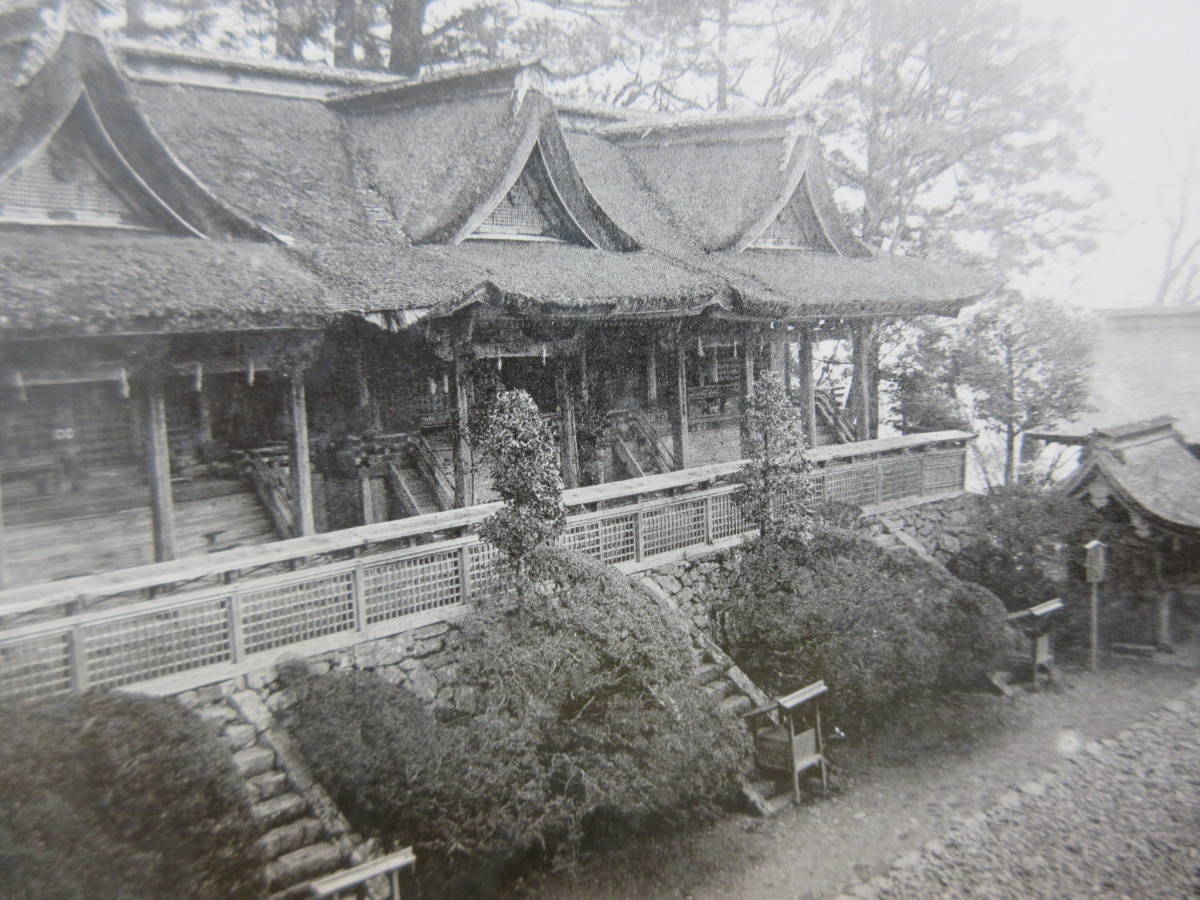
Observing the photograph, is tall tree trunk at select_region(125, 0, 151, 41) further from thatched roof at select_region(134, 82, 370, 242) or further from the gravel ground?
the gravel ground

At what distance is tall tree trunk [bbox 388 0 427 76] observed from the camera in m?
18.9

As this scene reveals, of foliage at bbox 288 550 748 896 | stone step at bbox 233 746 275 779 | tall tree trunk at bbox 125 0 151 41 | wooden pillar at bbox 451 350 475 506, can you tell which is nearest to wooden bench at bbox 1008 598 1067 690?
foliage at bbox 288 550 748 896

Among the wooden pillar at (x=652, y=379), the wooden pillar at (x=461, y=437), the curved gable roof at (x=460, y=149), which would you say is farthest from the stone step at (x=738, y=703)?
the curved gable roof at (x=460, y=149)

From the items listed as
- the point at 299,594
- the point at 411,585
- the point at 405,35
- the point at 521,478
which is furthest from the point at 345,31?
the point at 299,594

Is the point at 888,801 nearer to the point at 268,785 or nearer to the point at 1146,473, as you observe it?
the point at 268,785

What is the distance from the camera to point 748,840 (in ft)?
26.9

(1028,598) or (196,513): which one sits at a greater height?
(196,513)

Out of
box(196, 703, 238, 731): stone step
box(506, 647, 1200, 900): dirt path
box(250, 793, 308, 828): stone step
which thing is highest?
box(196, 703, 238, 731): stone step

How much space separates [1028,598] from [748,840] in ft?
23.3

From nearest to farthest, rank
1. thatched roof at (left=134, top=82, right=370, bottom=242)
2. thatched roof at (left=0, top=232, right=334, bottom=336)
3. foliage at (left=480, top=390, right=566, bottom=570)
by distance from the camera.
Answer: thatched roof at (left=0, top=232, right=334, bottom=336) → foliage at (left=480, top=390, right=566, bottom=570) → thatched roof at (left=134, top=82, right=370, bottom=242)

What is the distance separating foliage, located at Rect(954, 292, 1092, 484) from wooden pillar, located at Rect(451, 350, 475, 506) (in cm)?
1163

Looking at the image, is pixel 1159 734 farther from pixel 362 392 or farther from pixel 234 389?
pixel 234 389

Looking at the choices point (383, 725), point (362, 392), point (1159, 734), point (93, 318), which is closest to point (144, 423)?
point (93, 318)

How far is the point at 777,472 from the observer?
35.3 feet
